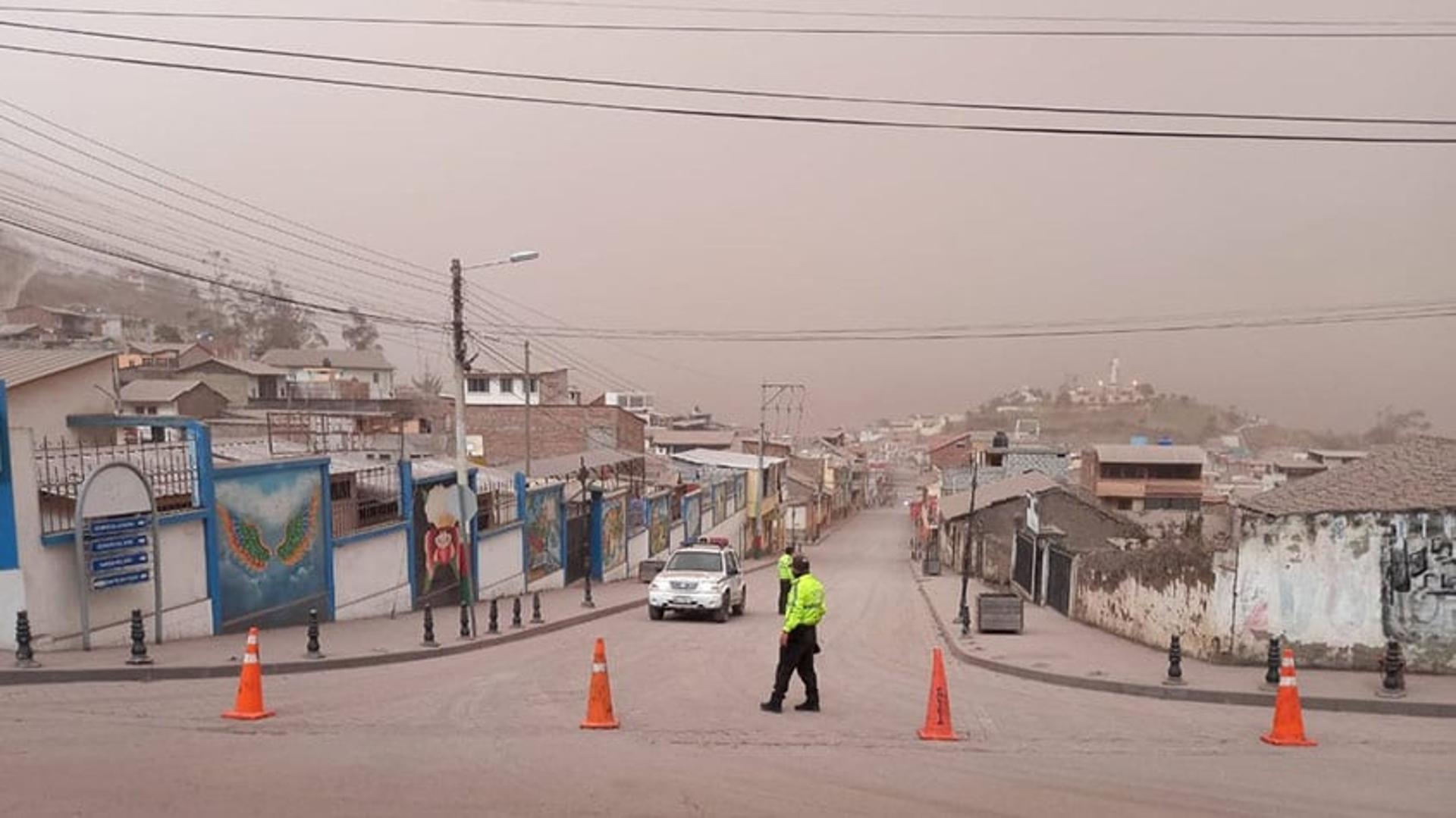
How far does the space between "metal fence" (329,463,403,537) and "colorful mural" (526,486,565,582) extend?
6870 millimetres

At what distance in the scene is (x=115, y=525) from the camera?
1312cm

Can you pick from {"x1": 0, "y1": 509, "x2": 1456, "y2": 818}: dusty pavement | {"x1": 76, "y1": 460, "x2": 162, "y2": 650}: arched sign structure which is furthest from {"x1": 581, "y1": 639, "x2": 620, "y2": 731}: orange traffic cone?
{"x1": 76, "y1": 460, "x2": 162, "y2": 650}: arched sign structure

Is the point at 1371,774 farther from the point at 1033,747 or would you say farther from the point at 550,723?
the point at 550,723

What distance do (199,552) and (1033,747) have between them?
1206 centimetres

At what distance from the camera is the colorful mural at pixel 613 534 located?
3550 centimetres

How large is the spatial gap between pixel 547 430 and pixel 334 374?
72.4ft

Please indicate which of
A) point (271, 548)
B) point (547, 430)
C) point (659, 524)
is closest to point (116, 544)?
Answer: point (271, 548)

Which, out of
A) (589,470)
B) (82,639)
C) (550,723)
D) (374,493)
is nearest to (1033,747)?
(550,723)

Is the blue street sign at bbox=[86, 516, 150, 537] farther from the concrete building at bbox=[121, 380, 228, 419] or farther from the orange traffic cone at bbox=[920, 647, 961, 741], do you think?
the concrete building at bbox=[121, 380, 228, 419]

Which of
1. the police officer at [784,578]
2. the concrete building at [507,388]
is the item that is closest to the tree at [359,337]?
the concrete building at [507,388]

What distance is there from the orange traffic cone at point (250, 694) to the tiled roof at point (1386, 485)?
13278 millimetres

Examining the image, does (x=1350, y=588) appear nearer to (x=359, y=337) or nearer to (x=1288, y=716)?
(x=1288, y=716)

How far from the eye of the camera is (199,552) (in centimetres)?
1508

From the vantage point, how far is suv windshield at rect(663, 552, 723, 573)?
23.7 metres
